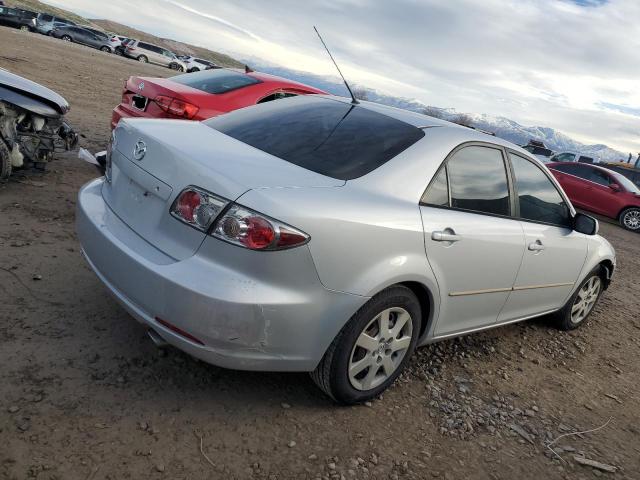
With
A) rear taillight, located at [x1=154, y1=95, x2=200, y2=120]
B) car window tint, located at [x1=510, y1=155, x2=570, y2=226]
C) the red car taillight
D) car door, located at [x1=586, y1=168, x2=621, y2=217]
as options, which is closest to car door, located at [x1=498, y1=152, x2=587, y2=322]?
car window tint, located at [x1=510, y1=155, x2=570, y2=226]

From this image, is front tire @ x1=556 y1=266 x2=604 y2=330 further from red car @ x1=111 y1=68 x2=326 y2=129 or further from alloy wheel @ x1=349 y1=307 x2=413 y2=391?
red car @ x1=111 y1=68 x2=326 y2=129

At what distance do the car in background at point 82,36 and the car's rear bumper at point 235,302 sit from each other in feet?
129

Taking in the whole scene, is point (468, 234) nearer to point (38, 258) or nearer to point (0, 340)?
point (0, 340)

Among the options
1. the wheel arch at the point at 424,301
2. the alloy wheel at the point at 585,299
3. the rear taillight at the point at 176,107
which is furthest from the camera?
the rear taillight at the point at 176,107

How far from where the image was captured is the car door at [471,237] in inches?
119

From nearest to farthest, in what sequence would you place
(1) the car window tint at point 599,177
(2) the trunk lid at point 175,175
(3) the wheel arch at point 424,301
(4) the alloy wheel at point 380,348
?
(2) the trunk lid at point 175,175
(4) the alloy wheel at point 380,348
(3) the wheel arch at point 424,301
(1) the car window tint at point 599,177

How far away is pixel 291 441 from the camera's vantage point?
2.63 meters

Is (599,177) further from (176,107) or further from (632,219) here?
(176,107)

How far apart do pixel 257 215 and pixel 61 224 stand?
Answer: 3039 mm

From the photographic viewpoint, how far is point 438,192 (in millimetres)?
3059

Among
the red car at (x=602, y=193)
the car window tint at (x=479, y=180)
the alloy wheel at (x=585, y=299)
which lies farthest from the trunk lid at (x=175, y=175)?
the red car at (x=602, y=193)

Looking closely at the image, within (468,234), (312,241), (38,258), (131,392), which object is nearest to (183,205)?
(312,241)

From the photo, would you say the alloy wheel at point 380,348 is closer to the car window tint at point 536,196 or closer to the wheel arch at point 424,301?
the wheel arch at point 424,301

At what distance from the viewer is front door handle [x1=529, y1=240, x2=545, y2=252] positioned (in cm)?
379
